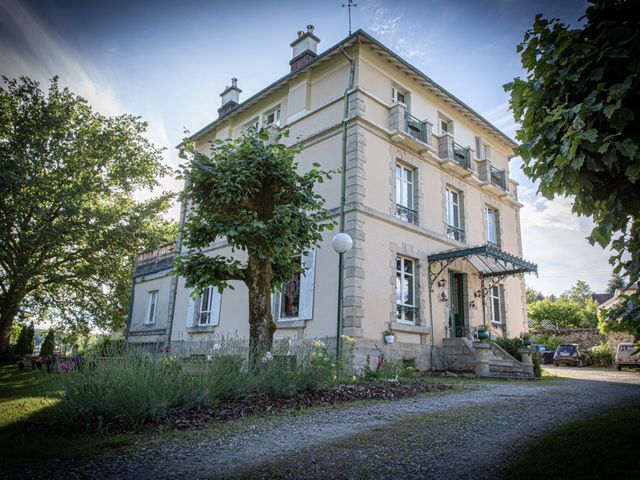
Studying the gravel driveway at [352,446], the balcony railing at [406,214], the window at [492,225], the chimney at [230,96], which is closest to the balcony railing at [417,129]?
the balcony railing at [406,214]

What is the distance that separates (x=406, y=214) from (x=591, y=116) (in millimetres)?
9904

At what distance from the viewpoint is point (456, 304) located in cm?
1447

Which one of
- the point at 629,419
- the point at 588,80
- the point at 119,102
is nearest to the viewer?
the point at 588,80

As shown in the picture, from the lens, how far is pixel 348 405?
631 centimetres

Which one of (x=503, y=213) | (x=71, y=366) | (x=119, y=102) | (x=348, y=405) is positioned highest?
(x=503, y=213)

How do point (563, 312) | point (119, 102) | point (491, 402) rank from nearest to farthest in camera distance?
point (491, 402) < point (119, 102) < point (563, 312)

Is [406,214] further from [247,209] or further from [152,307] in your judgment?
[152,307]

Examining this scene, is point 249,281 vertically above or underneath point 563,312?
underneath

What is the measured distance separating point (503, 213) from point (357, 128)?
8.61 metres

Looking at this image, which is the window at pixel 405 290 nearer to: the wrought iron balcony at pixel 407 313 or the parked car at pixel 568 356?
the wrought iron balcony at pixel 407 313

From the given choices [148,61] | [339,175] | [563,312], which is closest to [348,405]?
[148,61]

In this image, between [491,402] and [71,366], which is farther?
[491,402]

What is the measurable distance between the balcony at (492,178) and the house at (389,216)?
2.9 inches

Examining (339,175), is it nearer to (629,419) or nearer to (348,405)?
(348,405)
